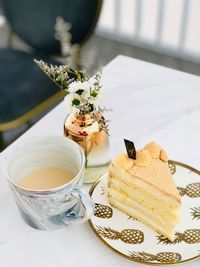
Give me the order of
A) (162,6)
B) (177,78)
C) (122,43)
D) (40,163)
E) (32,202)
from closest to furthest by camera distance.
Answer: (32,202) → (40,163) → (177,78) → (162,6) → (122,43)

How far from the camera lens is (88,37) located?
1.79 meters

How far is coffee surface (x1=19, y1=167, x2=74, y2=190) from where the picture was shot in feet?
2.92

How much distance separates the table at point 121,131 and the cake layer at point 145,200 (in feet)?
0.31

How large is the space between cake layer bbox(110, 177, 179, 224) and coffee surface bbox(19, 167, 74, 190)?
0.32 feet

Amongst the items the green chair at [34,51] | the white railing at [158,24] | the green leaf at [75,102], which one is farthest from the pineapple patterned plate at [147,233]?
the white railing at [158,24]

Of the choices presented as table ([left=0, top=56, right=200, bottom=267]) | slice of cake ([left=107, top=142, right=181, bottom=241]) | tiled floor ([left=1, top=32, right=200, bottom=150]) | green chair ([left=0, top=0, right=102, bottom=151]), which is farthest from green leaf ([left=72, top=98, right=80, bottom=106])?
tiled floor ([left=1, top=32, right=200, bottom=150])

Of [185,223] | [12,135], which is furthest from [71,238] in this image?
[12,135]

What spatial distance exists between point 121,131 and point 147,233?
1.10 feet

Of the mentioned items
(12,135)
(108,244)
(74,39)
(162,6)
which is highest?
(108,244)

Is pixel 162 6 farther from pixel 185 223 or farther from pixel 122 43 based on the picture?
pixel 185 223

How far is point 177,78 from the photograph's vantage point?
4.41 feet

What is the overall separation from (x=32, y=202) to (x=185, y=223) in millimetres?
306

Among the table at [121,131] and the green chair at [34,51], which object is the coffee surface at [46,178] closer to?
the table at [121,131]

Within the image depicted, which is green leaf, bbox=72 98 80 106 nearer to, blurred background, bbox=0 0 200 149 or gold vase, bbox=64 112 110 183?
gold vase, bbox=64 112 110 183
